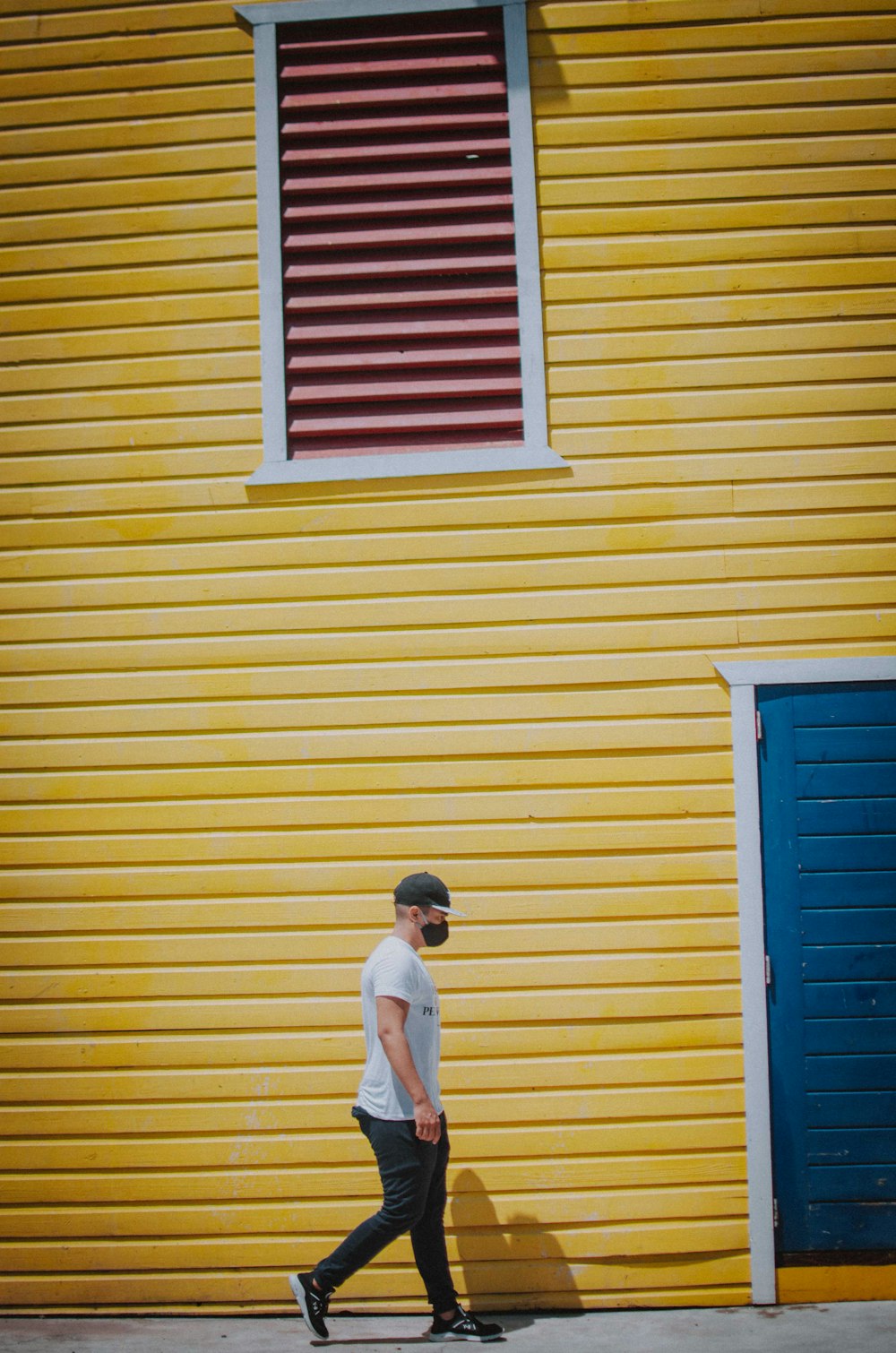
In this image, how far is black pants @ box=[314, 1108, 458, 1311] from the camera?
138 inches

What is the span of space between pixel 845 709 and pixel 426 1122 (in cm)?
239

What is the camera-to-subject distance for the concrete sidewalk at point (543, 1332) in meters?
3.63

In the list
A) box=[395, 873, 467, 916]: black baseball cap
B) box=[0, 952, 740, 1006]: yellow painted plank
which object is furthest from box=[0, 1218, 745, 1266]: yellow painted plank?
box=[395, 873, 467, 916]: black baseball cap

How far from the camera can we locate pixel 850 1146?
13.2 feet

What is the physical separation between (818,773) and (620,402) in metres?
1.82

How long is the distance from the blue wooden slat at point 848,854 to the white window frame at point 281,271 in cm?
196

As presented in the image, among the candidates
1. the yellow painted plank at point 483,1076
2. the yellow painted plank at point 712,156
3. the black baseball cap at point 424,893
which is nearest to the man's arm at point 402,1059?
the black baseball cap at point 424,893

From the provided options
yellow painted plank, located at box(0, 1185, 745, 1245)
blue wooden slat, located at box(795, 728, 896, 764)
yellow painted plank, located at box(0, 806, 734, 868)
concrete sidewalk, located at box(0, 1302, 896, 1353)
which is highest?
blue wooden slat, located at box(795, 728, 896, 764)

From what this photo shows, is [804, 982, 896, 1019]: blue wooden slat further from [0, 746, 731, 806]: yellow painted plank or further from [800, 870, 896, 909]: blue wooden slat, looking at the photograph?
[0, 746, 731, 806]: yellow painted plank

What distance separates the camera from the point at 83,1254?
163 inches

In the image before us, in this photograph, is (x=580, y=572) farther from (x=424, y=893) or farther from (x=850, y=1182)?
(x=850, y=1182)

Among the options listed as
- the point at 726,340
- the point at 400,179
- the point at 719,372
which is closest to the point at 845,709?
the point at 719,372

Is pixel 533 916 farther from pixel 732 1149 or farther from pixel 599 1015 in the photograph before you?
pixel 732 1149

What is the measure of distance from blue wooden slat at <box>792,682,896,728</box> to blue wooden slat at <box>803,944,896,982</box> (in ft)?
3.06
